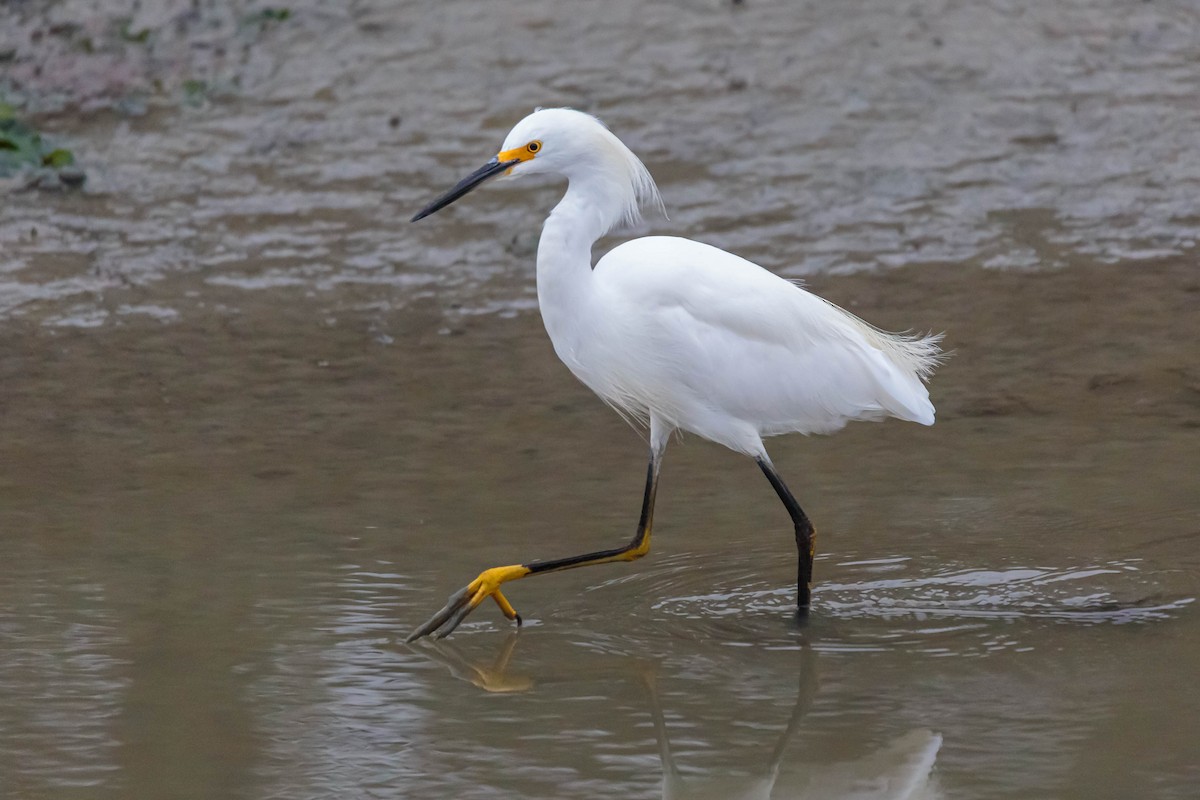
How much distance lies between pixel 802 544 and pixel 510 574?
0.74 meters

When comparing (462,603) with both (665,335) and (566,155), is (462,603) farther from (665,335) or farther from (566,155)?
(566,155)

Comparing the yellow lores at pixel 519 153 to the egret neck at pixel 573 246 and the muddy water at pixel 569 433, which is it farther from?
the muddy water at pixel 569 433

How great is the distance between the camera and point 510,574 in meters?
4.21

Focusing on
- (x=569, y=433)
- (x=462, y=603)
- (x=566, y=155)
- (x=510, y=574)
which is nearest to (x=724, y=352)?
(x=566, y=155)

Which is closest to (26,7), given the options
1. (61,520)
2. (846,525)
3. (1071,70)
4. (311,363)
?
(311,363)

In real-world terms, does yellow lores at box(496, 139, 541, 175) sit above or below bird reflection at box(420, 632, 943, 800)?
above

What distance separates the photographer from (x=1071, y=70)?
8812 millimetres

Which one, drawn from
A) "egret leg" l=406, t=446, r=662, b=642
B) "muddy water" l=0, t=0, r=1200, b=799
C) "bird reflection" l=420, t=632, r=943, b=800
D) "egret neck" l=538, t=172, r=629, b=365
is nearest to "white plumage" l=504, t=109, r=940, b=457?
"egret neck" l=538, t=172, r=629, b=365

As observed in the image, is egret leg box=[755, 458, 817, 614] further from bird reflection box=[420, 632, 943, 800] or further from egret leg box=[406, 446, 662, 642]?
bird reflection box=[420, 632, 943, 800]

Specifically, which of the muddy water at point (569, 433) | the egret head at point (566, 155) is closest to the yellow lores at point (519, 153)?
the egret head at point (566, 155)

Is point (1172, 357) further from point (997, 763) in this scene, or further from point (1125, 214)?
point (997, 763)

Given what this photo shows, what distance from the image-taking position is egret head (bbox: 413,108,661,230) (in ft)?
13.9

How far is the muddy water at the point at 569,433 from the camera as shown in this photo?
3.51 meters

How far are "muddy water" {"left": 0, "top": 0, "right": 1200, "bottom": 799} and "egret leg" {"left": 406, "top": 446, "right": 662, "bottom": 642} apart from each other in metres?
0.09
